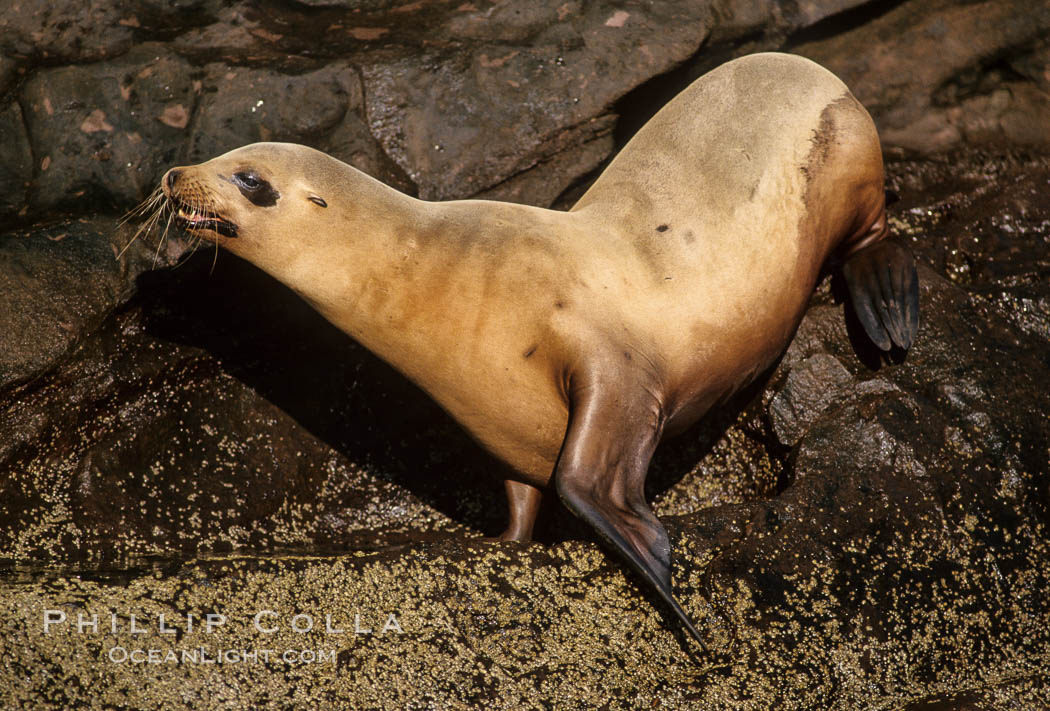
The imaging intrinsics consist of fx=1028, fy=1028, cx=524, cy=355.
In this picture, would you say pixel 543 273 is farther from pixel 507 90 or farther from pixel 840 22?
pixel 840 22

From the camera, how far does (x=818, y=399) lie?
450 cm

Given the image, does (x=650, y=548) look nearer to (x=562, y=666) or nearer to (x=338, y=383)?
(x=562, y=666)

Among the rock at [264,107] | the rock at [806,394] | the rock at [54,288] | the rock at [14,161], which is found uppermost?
the rock at [264,107]

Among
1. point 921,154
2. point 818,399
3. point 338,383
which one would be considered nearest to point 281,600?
point 338,383

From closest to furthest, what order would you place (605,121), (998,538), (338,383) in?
(998,538)
(338,383)
(605,121)

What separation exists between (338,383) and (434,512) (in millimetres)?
739

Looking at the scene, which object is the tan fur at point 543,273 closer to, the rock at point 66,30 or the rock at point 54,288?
the rock at point 54,288

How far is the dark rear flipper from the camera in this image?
4469 millimetres

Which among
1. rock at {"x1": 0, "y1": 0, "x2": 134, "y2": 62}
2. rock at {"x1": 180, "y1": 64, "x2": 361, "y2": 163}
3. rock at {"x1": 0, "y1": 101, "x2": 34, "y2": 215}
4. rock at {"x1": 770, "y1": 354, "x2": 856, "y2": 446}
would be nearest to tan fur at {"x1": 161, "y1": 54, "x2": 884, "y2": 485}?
rock at {"x1": 770, "y1": 354, "x2": 856, "y2": 446}

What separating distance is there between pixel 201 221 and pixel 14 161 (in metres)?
1.42

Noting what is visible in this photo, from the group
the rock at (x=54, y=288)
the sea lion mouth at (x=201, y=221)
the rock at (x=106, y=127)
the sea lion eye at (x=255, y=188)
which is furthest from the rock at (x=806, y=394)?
the rock at (x=106, y=127)

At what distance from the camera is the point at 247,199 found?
3838 millimetres

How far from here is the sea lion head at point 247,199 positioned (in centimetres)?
383

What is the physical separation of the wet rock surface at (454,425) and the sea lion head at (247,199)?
69cm
